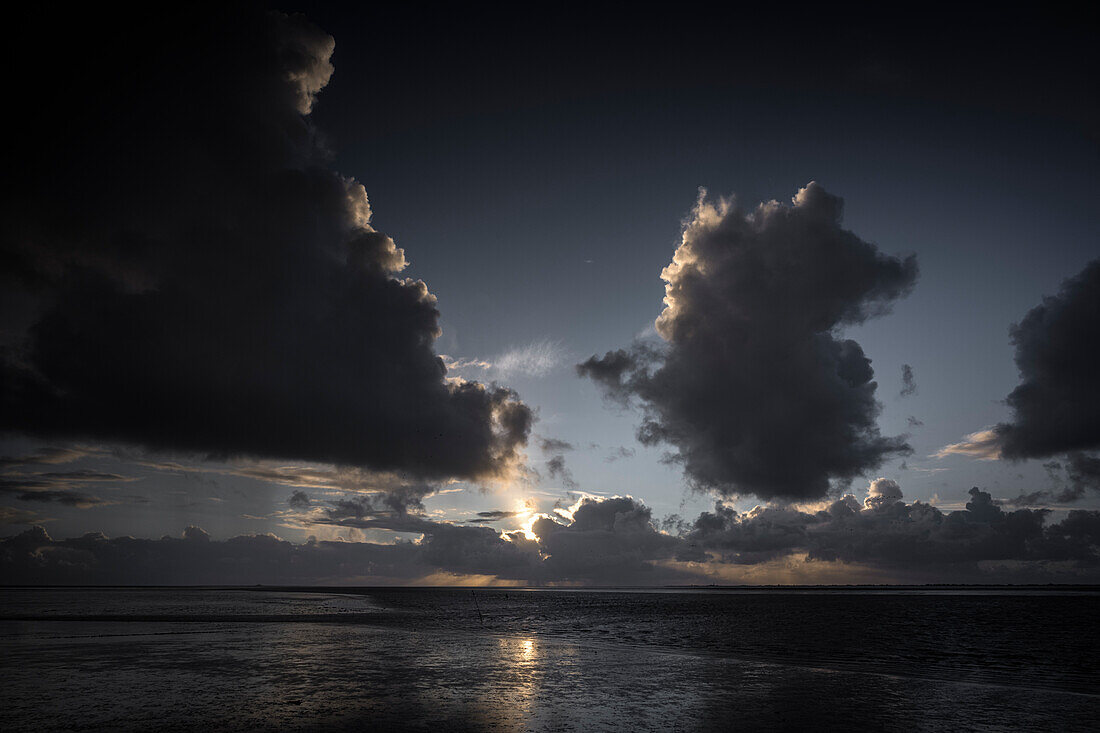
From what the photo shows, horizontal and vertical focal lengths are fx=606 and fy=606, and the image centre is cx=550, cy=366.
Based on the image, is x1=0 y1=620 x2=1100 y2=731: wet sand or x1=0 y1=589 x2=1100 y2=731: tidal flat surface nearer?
x1=0 y1=620 x2=1100 y2=731: wet sand

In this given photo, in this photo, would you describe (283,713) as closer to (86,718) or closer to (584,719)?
(86,718)

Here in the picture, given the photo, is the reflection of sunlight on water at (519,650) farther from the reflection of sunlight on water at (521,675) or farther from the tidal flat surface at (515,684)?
the tidal flat surface at (515,684)

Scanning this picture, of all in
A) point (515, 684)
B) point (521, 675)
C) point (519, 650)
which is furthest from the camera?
point (519, 650)

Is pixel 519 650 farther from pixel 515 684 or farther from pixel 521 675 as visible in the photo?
pixel 515 684

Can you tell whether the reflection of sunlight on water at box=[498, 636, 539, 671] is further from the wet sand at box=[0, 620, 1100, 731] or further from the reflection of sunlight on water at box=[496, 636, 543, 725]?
the wet sand at box=[0, 620, 1100, 731]

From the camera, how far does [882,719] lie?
16016 mm

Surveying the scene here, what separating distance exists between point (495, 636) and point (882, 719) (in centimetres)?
2916

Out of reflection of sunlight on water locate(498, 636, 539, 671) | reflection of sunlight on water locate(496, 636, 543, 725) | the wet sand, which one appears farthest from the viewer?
reflection of sunlight on water locate(498, 636, 539, 671)

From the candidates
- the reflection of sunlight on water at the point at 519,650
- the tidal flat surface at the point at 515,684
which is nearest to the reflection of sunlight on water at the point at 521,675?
the reflection of sunlight on water at the point at 519,650

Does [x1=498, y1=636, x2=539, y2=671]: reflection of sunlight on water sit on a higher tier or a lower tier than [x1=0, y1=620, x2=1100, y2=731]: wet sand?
lower

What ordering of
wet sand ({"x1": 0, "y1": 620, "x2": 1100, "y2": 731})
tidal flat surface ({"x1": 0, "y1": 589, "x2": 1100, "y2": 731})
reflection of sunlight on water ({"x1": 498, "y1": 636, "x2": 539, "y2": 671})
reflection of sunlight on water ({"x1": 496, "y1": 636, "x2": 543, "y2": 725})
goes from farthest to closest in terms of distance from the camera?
reflection of sunlight on water ({"x1": 498, "y1": 636, "x2": 539, "y2": 671}), reflection of sunlight on water ({"x1": 496, "y1": 636, "x2": 543, "y2": 725}), tidal flat surface ({"x1": 0, "y1": 589, "x2": 1100, "y2": 731}), wet sand ({"x1": 0, "y1": 620, "x2": 1100, "y2": 731})

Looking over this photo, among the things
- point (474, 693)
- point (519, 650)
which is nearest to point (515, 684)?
point (474, 693)

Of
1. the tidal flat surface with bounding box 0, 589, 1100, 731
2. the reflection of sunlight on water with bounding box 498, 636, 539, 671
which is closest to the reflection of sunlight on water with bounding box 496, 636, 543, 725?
the reflection of sunlight on water with bounding box 498, 636, 539, 671

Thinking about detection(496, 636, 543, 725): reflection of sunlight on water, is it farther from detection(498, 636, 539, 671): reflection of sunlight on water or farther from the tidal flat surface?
the tidal flat surface
